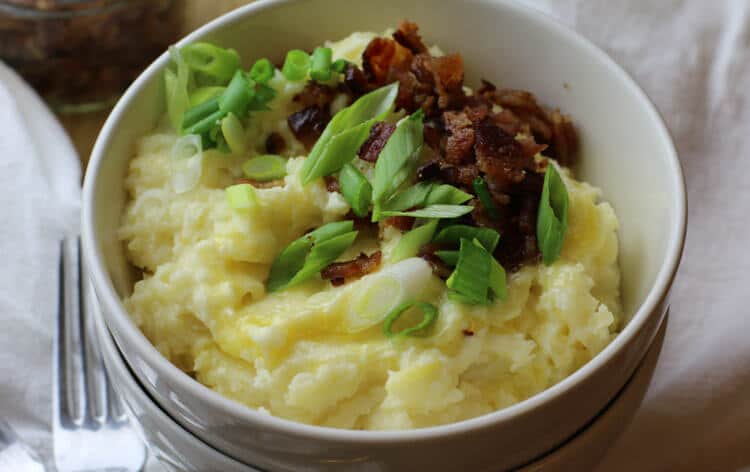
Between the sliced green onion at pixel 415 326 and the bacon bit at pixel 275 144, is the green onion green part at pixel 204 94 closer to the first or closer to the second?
the bacon bit at pixel 275 144

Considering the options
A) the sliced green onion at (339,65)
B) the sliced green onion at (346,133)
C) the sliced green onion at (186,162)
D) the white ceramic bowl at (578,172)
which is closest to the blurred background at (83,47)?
the white ceramic bowl at (578,172)

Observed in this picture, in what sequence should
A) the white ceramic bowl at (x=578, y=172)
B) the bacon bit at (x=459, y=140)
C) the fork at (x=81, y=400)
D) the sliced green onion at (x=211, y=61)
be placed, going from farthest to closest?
1. the fork at (x=81, y=400)
2. the sliced green onion at (x=211, y=61)
3. the bacon bit at (x=459, y=140)
4. the white ceramic bowl at (x=578, y=172)

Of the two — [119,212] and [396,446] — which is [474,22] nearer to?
[119,212]

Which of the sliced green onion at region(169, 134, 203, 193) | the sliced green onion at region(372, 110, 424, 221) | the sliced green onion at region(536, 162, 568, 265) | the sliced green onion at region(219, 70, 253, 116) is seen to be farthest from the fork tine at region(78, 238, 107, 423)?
the sliced green onion at region(536, 162, 568, 265)

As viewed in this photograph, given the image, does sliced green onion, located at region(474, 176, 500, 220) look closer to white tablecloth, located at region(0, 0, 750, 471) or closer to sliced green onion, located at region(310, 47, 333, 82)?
sliced green onion, located at region(310, 47, 333, 82)

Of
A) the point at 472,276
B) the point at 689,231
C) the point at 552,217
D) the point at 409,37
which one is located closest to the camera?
the point at 472,276

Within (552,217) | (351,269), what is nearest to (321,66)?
(351,269)

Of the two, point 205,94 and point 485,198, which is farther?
point 205,94

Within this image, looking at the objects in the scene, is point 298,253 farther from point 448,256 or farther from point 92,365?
point 92,365
